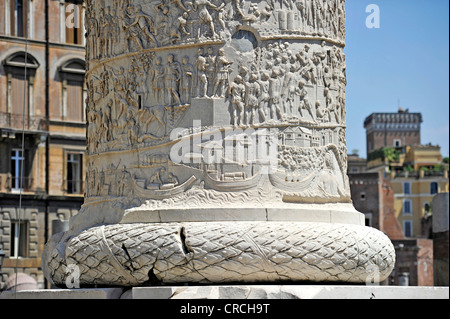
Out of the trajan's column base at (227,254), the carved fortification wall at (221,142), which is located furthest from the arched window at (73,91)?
the trajan's column base at (227,254)

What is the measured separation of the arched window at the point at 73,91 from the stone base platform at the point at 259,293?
31880 millimetres

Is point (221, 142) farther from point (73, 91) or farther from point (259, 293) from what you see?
point (73, 91)

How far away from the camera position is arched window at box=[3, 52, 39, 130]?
37500 mm

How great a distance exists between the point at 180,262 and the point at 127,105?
1399 millimetres

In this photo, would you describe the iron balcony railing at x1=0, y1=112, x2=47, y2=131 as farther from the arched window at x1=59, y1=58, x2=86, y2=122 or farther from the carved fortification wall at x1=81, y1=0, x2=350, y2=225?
the carved fortification wall at x1=81, y1=0, x2=350, y2=225

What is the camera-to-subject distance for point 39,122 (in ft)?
127

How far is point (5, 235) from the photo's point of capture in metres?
36.4

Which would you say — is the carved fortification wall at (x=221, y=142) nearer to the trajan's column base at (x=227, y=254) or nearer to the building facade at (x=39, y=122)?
the trajan's column base at (x=227, y=254)

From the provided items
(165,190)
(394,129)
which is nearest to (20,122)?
(165,190)

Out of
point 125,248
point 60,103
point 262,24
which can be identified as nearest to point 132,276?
point 125,248

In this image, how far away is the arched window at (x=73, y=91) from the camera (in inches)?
1535

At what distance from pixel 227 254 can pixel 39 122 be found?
1263 inches

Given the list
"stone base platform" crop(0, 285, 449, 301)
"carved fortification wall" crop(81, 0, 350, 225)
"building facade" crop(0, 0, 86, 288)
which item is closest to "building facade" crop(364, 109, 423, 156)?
"building facade" crop(0, 0, 86, 288)

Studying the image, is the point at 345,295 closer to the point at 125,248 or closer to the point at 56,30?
the point at 125,248
